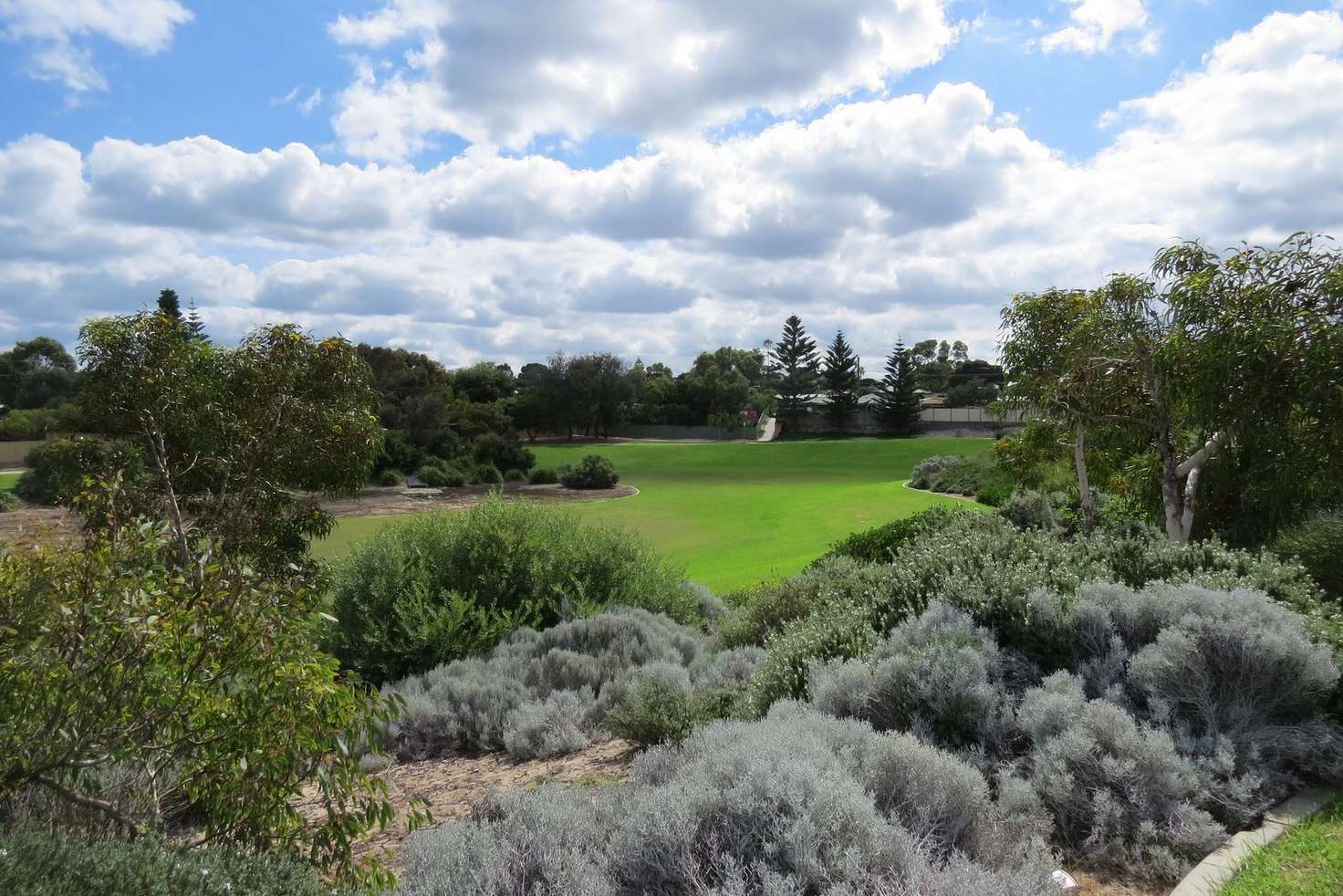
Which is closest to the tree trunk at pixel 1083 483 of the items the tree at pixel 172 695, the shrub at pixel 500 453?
the tree at pixel 172 695

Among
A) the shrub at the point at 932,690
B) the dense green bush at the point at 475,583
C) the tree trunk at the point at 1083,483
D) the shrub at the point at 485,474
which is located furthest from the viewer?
the shrub at the point at 485,474

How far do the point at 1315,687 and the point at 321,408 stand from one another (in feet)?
30.1

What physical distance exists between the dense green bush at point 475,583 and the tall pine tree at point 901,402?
64.3m

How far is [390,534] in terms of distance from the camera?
905cm

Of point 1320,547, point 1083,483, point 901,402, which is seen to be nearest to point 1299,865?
point 1320,547

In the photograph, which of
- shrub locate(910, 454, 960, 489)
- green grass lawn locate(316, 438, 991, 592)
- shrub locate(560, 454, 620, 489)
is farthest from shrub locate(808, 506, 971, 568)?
shrub locate(560, 454, 620, 489)

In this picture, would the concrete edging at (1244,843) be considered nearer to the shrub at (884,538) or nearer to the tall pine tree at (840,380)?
the shrub at (884,538)

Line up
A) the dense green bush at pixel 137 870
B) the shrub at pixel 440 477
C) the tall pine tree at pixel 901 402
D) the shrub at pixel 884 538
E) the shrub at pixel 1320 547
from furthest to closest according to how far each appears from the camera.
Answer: the tall pine tree at pixel 901 402 < the shrub at pixel 440 477 < the shrub at pixel 884 538 < the shrub at pixel 1320 547 < the dense green bush at pixel 137 870

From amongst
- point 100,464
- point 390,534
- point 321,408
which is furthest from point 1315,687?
point 100,464

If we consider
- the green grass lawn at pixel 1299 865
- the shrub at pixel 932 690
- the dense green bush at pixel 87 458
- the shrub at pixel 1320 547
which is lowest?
the green grass lawn at pixel 1299 865

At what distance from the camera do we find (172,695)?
293 cm

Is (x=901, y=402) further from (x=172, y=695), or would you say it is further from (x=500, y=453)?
(x=172, y=695)

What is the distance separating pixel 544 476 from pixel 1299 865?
42.0 metres

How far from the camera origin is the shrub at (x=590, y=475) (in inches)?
1640
